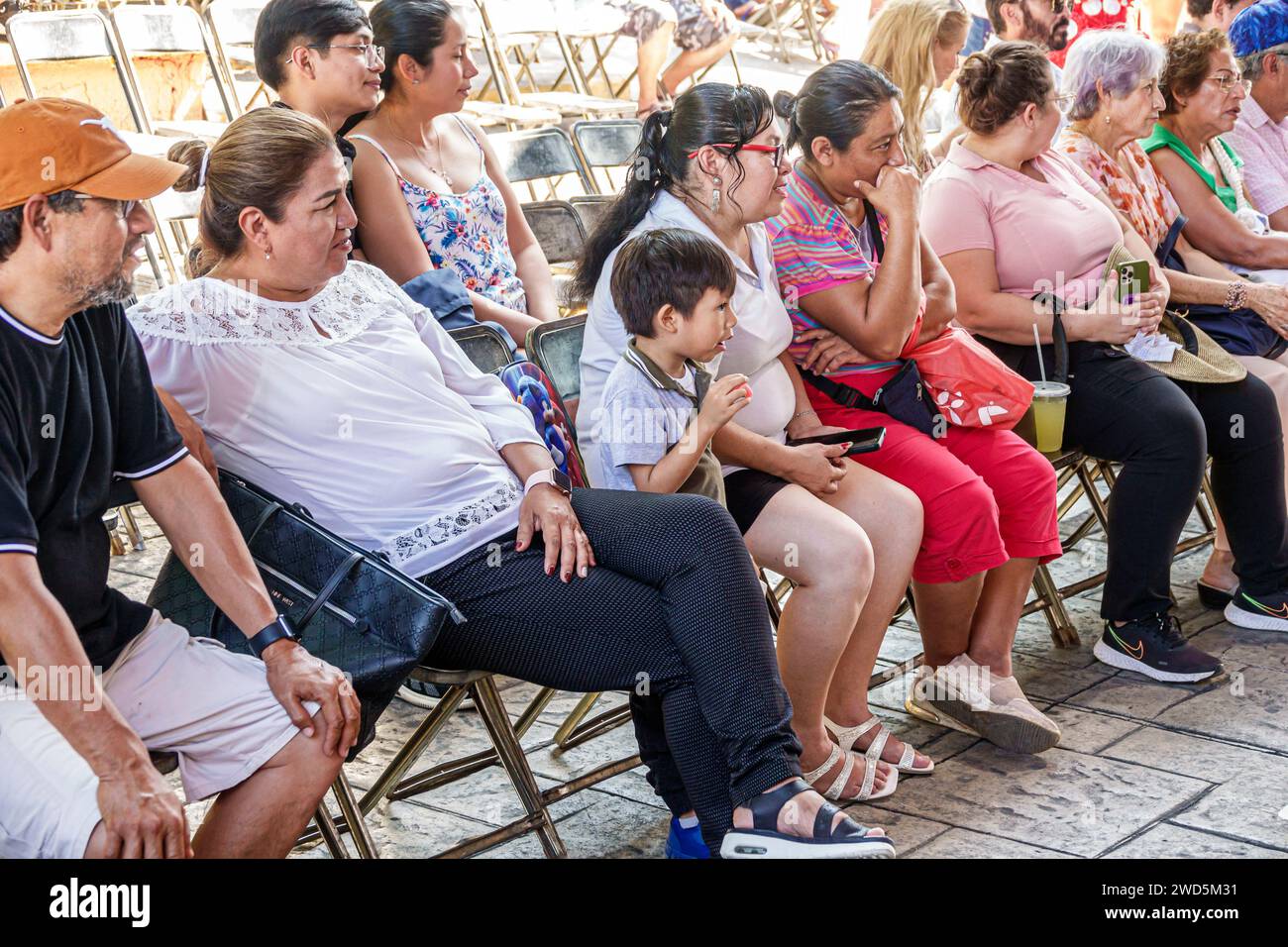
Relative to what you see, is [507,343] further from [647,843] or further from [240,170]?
[647,843]

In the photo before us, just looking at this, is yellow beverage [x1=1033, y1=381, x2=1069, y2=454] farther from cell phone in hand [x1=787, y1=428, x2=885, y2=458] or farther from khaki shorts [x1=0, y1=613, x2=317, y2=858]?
khaki shorts [x1=0, y1=613, x2=317, y2=858]

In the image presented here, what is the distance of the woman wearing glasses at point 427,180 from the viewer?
338 centimetres

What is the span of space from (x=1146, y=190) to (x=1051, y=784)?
2.04 meters

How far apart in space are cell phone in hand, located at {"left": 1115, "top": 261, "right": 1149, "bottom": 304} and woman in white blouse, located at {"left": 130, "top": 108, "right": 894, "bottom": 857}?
179 centimetres

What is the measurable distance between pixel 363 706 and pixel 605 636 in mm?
420

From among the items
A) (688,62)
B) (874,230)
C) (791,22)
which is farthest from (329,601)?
(791,22)

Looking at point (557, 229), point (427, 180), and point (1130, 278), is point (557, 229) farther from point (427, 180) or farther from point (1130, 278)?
point (1130, 278)

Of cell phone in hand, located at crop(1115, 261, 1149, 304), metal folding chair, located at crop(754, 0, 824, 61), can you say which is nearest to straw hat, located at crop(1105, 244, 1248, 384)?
cell phone in hand, located at crop(1115, 261, 1149, 304)

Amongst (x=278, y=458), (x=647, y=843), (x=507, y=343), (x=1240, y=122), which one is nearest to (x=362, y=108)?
(x=507, y=343)

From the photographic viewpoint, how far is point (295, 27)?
11.3 feet

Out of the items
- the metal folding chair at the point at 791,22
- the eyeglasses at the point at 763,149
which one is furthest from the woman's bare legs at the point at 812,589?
the metal folding chair at the point at 791,22

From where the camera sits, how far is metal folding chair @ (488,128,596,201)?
182 inches

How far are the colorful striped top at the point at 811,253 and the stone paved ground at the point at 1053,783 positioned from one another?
3.06ft

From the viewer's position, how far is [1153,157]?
14.5 ft
